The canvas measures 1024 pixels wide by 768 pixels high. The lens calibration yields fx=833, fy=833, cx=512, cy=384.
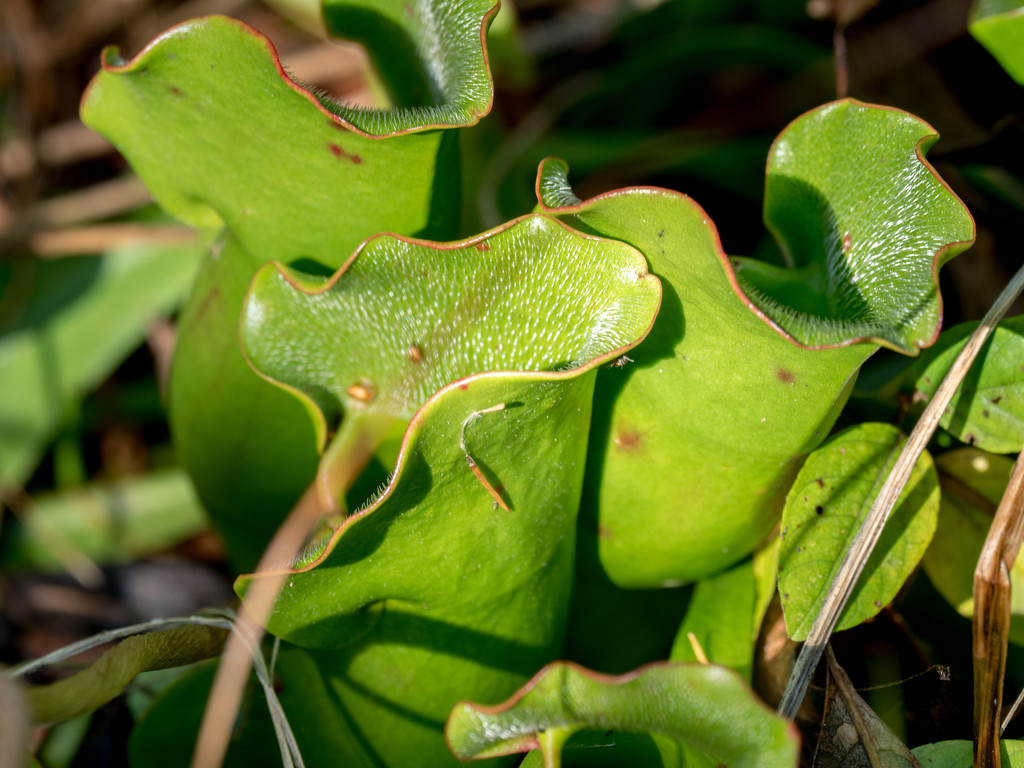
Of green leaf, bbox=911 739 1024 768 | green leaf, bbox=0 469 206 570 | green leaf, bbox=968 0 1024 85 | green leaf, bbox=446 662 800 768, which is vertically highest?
green leaf, bbox=968 0 1024 85

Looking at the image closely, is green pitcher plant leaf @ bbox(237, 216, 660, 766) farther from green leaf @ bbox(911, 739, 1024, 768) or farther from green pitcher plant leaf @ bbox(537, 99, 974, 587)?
green leaf @ bbox(911, 739, 1024, 768)

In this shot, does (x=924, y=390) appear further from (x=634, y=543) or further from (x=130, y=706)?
(x=130, y=706)

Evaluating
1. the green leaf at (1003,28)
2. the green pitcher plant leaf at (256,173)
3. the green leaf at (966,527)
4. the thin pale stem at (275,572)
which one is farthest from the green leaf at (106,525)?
the green leaf at (1003,28)

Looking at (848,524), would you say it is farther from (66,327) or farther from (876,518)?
(66,327)

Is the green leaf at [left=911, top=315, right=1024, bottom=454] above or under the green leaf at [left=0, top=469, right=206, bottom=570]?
above

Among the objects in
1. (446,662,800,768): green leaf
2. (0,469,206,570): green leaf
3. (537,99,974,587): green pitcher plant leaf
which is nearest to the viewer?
(446,662,800,768): green leaf

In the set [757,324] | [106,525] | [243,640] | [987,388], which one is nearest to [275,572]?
[243,640]

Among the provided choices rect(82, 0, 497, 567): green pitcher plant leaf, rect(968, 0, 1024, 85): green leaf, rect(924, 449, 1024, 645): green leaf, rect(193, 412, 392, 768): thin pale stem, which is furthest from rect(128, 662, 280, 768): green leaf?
rect(968, 0, 1024, 85): green leaf

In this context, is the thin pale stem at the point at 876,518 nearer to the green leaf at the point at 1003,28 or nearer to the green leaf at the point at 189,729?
the green leaf at the point at 1003,28
